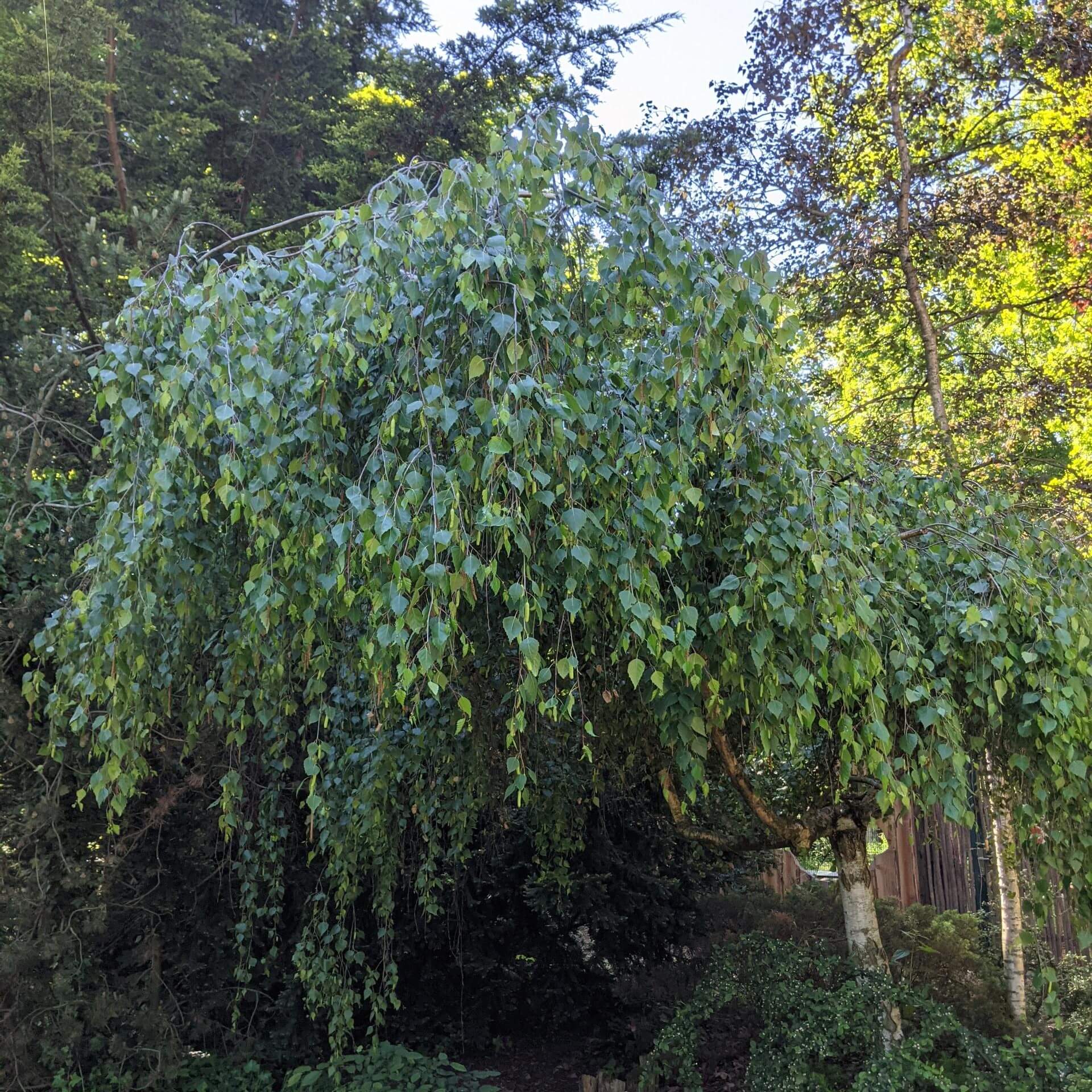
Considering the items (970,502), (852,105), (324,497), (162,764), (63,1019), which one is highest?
(852,105)

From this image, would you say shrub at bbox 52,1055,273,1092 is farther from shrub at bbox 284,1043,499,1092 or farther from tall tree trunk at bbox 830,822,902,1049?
tall tree trunk at bbox 830,822,902,1049

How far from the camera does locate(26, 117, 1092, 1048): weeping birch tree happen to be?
6.82ft

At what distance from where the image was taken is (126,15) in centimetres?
715

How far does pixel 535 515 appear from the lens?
208 centimetres

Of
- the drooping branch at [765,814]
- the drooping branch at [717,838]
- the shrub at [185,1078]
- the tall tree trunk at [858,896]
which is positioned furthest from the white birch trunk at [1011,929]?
the shrub at [185,1078]

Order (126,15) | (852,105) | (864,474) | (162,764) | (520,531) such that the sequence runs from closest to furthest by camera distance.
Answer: (520,531) < (864,474) < (162,764) < (852,105) < (126,15)

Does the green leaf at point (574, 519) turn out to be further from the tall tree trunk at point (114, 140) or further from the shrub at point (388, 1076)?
the tall tree trunk at point (114, 140)

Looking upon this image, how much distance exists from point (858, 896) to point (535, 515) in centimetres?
262

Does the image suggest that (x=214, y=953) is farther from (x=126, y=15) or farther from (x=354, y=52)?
(x=354, y=52)

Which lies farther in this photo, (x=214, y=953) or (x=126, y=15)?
(x=126, y=15)

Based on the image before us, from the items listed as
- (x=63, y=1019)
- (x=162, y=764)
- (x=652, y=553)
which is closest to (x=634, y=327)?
(x=652, y=553)

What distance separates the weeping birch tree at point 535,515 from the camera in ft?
6.82

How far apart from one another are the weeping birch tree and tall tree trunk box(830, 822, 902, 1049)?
36.6 inches

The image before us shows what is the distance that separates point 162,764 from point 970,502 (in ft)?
12.3
